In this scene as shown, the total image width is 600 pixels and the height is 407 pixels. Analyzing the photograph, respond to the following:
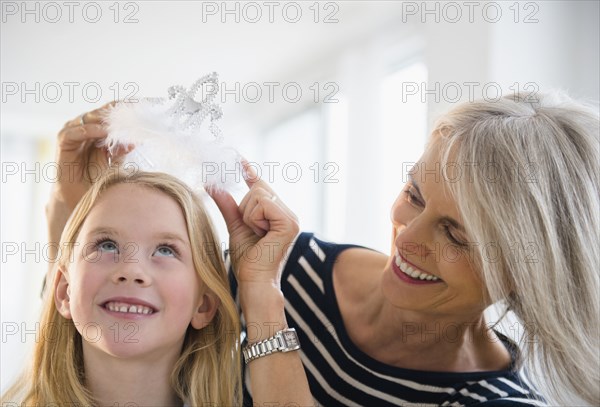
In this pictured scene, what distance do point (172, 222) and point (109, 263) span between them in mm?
164

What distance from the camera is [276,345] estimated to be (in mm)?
1364

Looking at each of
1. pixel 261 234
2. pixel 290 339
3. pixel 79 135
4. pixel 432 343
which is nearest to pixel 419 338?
pixel 432 343

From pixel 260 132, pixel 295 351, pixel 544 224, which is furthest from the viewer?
pixel 260 132

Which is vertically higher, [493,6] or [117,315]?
[493,6]

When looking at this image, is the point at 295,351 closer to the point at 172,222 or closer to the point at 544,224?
the point at 172,222

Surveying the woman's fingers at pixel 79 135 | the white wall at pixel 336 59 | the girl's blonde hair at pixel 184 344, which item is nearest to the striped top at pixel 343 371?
the girl's blonde hair at pixel 184 344

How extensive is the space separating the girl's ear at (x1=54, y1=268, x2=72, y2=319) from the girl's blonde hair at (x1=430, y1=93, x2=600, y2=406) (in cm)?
81

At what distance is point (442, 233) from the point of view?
1.32 metres

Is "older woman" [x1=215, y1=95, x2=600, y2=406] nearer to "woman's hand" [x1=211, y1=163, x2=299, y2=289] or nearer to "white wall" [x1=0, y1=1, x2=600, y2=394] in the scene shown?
"woman's hand" [x1=211, y1=163, x2=299, y2=289]

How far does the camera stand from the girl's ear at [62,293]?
4.65 ft

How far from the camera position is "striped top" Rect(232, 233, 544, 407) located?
1.40 m

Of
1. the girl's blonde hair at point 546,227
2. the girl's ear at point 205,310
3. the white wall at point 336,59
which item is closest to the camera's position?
the girl's blonde hair at point 546,227

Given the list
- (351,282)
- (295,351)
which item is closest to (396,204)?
(351,282)

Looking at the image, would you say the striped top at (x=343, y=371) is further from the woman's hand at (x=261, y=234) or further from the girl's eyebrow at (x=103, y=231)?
the girl's eyebrow at (x=103, y=231)
